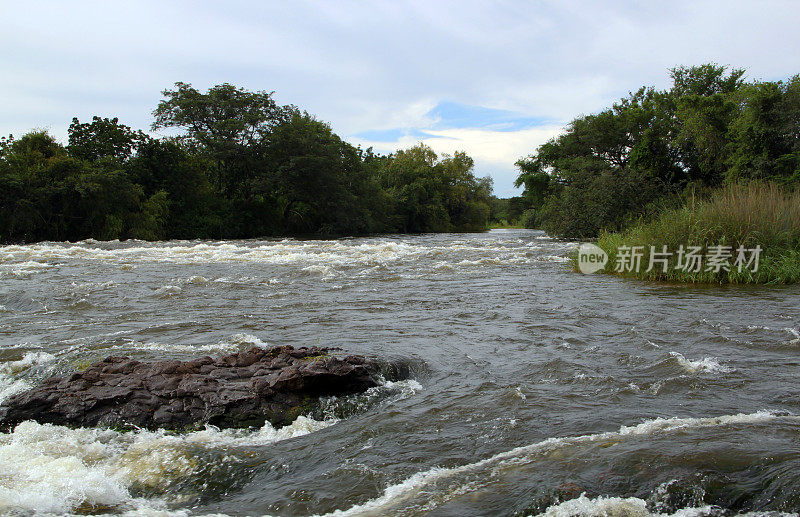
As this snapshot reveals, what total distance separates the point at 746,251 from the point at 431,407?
325 inches

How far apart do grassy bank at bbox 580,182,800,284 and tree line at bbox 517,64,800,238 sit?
3737 millimetres

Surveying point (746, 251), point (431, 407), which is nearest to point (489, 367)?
point (431, 407)

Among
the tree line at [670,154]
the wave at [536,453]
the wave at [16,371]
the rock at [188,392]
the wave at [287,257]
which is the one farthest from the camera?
the tree line at [670,154]

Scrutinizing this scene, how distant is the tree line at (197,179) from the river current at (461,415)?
17927mm

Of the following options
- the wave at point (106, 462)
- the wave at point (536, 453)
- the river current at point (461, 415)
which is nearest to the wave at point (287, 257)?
the river current at point (461, 415)

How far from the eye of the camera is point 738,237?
9695 millimetres

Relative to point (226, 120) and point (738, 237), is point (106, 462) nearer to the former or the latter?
point (738, 237)

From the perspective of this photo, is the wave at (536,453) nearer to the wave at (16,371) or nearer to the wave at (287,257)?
the wave at (16,371)

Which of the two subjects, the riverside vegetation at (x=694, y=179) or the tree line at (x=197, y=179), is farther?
the tree line at (x=197, y=179)

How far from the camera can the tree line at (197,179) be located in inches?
950

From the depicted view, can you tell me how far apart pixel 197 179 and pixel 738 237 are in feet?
99.9

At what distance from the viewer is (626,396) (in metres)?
4.01

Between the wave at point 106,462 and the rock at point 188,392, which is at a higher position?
the rock at point 188,392

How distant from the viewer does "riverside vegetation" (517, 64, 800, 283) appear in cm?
974
